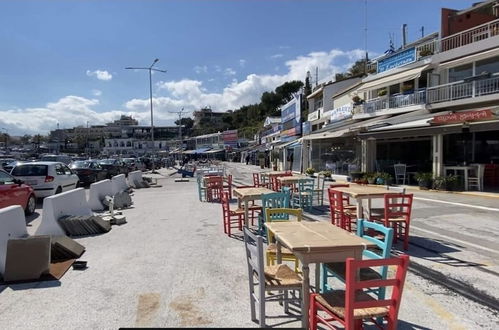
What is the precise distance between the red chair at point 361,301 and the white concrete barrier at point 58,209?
656 cm

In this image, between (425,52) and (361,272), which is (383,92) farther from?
(361,272)

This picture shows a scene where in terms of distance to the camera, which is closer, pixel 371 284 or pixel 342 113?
pixel 371 284

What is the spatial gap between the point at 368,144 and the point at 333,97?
36.8 ft

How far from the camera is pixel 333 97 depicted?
119 ft

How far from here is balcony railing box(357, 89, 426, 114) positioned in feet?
74.5

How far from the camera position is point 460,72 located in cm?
2122

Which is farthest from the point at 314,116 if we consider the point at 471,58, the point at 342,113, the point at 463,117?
the point at 463,117

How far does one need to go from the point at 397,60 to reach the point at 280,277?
24605 millimetres

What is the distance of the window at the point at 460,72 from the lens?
814 inches

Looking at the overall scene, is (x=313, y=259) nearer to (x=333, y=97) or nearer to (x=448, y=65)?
(x=448, y=65)

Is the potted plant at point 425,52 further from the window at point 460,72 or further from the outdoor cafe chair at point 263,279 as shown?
the outdoor cafe chair at point 263,279

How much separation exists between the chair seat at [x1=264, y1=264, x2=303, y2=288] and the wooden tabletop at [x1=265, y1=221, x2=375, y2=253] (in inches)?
15.5

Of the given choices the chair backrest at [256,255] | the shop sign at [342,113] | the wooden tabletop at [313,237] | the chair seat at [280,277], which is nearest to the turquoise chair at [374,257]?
the wooden tabletop at [313,237]

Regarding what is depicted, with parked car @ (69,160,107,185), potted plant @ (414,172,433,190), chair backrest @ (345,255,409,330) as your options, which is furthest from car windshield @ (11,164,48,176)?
potted plant @ (414,172,433,190)
